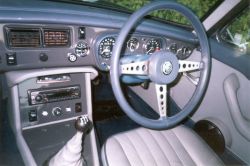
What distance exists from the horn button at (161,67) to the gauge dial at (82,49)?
1.56 ft

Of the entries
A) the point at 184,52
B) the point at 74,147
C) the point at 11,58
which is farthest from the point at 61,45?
the point at 184,52

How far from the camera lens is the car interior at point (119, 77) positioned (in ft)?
4.75

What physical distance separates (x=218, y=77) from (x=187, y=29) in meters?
0.40

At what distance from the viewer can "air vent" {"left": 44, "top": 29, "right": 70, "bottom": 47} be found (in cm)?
158

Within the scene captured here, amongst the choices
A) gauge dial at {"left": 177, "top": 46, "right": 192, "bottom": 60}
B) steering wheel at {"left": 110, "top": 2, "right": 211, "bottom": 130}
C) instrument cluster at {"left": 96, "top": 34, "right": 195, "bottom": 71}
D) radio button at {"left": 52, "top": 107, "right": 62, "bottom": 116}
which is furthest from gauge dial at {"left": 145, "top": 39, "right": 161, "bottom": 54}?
radio button at {"left": 52, "top": 107, "right": 62, "bottom": 116}

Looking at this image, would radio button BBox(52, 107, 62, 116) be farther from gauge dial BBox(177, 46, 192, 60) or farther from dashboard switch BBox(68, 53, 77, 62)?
gauge dial BBox(177, 46, 192, 60)

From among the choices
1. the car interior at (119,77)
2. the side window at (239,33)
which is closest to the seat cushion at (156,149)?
the car interior at (119,77)

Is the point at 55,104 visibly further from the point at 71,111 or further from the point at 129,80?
the point at 129,80

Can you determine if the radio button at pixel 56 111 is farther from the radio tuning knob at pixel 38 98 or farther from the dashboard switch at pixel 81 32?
the dashboard switch at pixel 81 32

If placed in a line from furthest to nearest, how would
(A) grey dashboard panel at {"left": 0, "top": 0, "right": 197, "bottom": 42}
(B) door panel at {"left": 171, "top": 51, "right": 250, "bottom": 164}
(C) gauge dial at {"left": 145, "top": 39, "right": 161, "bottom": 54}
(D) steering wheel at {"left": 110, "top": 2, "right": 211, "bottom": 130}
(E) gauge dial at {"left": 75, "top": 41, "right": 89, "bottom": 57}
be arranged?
(B) door panel at {"left": 171, "top": 51, "right": 250, "bottom": 164}, (C) gauge dial at {"left": 145, "top": 39, "right": 161, "bottom": 54}, (E) gauge dial at {"left": 75, "top": 41, "right": 89, "bottom": 57}, (A) grey dashboard panel at {"left": 0, "top": 0, "right": 197, "bottom": 42}, (D) steering wheel at {"left": 110, "top": 2, "right": 211, "bottom": 130}

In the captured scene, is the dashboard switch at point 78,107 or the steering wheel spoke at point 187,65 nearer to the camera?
the steering wheel spoke at point 187,65

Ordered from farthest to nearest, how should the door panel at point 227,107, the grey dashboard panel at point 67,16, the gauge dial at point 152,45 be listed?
the door panel at point 227,107 < the gauge dial at point 152,45 < the grey dashboard panel at point 67,16

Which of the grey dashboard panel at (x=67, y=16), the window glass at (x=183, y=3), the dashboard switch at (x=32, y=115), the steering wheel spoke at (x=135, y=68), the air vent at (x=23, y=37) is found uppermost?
the window glass at (x=183, y=3)

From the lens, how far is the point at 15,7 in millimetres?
1453
